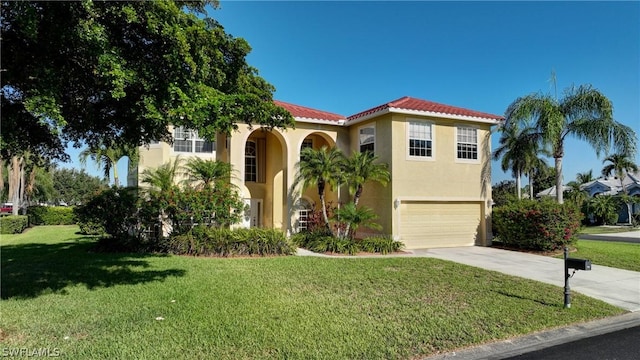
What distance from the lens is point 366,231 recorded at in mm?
18406

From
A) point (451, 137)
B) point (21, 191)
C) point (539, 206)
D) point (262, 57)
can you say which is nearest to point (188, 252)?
point (262, 57)

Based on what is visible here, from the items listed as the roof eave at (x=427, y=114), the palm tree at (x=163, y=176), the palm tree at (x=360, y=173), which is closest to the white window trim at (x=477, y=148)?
the roof eave at (x=427, y=114)

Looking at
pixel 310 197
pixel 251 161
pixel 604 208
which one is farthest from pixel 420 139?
pixel 604 208

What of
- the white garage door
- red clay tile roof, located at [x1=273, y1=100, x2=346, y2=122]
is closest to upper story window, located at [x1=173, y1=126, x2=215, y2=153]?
red clay tile roof, located at [x1=273, y1=100, x2=346, y2=122]

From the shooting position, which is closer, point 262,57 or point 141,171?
point 262,57

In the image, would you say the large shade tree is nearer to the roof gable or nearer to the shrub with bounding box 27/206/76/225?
the roof gable

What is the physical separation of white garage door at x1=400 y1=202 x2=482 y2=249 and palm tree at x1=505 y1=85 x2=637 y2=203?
452 cm

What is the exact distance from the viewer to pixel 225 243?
46.4 feet

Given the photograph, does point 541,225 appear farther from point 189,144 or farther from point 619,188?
point 619,188

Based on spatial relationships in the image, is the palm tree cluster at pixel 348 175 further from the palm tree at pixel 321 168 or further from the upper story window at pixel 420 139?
the upper story window at pixel 420 139

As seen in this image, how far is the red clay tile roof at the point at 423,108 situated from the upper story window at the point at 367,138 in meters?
0.74

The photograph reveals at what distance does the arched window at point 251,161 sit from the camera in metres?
21.4

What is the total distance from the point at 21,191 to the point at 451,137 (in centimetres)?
3608

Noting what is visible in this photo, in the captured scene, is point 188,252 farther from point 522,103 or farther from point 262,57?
point 522,103
